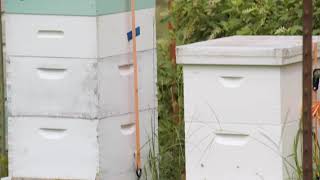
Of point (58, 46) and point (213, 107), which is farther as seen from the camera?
point (58, 46)

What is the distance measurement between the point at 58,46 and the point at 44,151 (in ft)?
2.03

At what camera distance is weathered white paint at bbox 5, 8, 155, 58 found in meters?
5.36

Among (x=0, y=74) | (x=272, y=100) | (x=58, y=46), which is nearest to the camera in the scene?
(x=272, y=100)

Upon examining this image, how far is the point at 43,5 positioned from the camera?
5469 mm

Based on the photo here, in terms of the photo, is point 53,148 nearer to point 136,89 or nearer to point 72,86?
point 72,86

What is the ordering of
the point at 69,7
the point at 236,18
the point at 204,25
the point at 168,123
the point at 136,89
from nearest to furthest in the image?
the point at 69,7 < the point at 136,89 < the point at 168,123 < the point at 236,18 < the point at 204,25

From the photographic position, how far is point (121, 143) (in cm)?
562

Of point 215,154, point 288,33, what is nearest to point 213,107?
point 215,154

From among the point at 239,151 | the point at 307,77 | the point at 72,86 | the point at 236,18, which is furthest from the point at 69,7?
the point at 236,18

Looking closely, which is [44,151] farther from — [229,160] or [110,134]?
[229,160]

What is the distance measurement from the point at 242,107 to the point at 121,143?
34.8 inches

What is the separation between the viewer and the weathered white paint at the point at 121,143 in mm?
5488

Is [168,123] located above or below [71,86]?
below

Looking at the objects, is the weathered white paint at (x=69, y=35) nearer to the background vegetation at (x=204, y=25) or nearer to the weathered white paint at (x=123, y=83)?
the weathered white paint at (x=123, y=83)
